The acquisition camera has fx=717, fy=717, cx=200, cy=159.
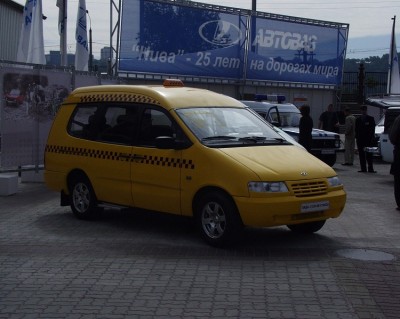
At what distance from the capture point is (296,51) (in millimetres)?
27094

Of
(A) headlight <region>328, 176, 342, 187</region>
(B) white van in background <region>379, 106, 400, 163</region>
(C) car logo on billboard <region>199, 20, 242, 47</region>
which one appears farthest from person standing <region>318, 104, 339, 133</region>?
(A) headlight <region>328, 176, 342, 187</region>

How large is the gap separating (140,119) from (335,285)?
3.88 metres

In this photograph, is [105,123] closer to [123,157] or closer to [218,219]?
[123,157]

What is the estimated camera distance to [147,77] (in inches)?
870

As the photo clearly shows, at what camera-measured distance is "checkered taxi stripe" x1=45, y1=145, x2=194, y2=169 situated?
352 inches

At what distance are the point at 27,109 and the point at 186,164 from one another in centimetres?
613

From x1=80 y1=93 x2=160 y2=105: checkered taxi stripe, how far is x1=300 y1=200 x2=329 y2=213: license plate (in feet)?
8.03

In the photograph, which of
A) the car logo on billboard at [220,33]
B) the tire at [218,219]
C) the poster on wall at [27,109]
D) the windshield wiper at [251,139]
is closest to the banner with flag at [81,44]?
the poster on wall at [27,109]

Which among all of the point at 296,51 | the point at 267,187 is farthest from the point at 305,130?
the point at 296,51

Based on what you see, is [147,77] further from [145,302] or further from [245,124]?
[145,302]

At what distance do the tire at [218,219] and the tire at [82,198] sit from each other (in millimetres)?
2153

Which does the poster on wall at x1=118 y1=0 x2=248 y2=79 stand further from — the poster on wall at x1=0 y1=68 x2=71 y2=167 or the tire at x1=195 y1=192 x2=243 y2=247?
the tire at x1=195 y1=192 x2=243 y2=247

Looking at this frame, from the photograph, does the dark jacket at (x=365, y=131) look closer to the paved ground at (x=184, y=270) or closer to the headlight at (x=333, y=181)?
the paved ground at (x=184, y=270)

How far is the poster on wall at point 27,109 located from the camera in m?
13.5
